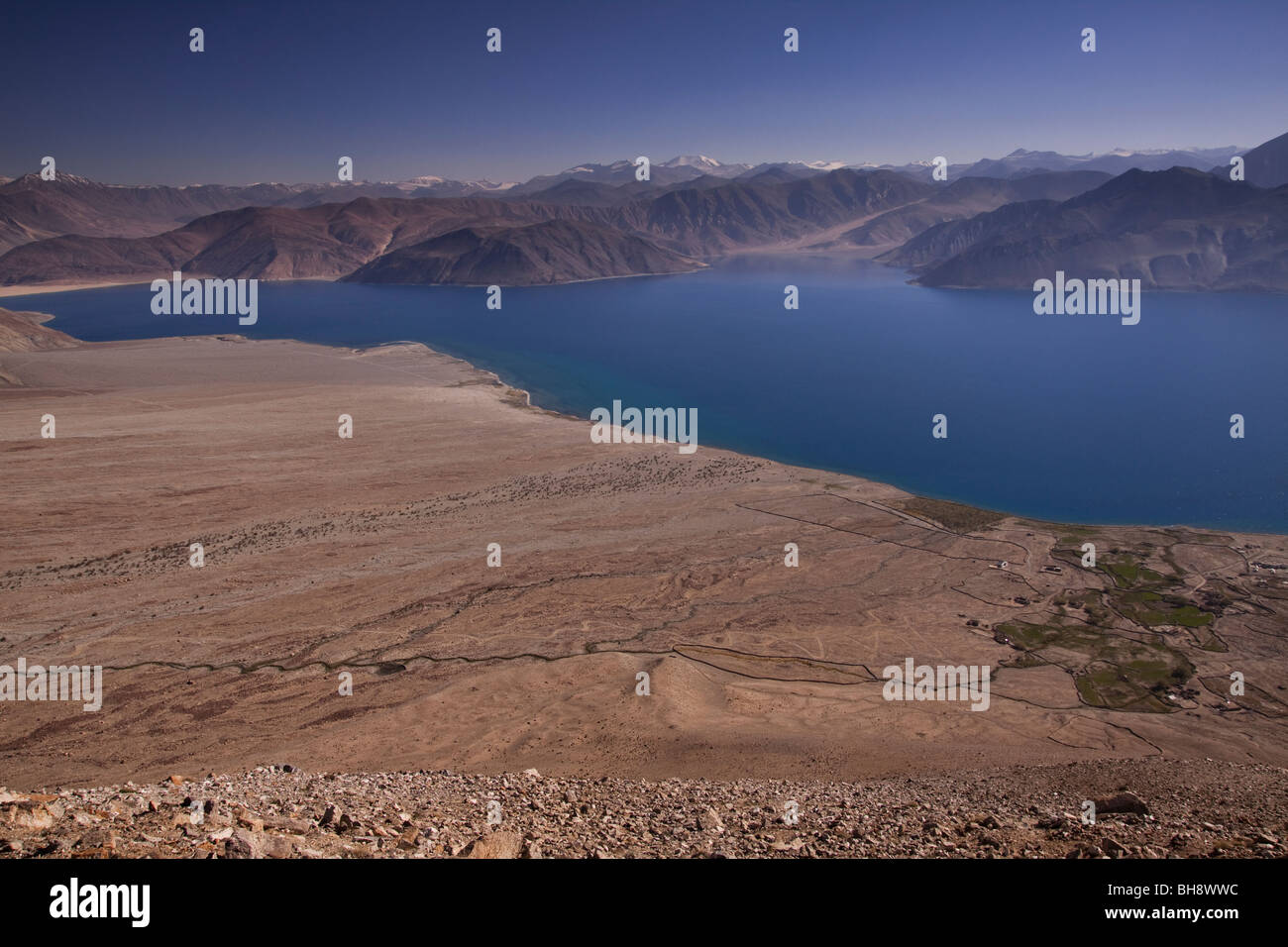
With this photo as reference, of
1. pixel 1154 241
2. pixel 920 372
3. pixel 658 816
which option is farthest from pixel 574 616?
pixel 1154 241

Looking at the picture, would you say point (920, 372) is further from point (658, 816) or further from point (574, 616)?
point (658, 816)

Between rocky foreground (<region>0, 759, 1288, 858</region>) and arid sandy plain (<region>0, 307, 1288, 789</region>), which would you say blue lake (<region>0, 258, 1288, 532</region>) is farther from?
rocky foreground (<region>0, 759, 1288, 858</region>)

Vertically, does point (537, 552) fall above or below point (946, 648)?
above

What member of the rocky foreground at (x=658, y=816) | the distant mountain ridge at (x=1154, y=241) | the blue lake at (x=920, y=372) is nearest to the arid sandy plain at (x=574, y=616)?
the rocky foreground at (x=658, y=816)

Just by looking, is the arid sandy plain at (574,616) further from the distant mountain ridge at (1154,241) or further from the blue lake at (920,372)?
the distant mountain ridge at (1154,241)

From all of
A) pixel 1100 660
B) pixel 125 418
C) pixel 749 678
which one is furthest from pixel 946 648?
pixel 125 418

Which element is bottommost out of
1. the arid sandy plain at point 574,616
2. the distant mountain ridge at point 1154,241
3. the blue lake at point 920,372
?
the arid sandy plain at point 574,616
